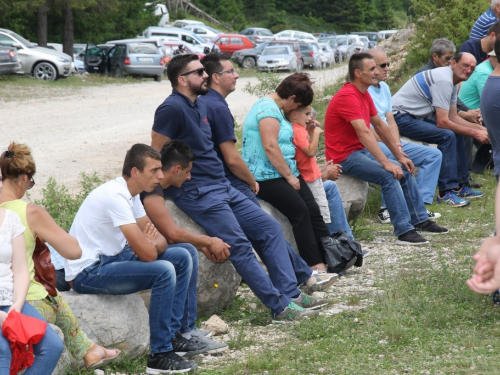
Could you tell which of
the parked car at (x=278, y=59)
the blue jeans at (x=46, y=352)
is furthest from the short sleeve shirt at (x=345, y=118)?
the parked car at (x=278, y=59)

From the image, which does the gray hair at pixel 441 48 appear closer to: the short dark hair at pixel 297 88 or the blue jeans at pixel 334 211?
the blue jeans at pixel 334 211

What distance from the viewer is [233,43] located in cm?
4281

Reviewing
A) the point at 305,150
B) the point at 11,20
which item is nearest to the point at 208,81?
the point at 305,150

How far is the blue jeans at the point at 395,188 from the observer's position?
8320 millimetres

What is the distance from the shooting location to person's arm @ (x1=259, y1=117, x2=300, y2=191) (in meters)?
7.01

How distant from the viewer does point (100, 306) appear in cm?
510

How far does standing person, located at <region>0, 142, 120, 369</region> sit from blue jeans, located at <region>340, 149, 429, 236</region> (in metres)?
4.30

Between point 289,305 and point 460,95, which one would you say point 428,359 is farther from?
point 460,95

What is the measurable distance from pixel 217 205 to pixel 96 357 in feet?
5.49

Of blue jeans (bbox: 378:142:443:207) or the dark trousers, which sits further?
blue jeans (bbox: 378:142:443:207)

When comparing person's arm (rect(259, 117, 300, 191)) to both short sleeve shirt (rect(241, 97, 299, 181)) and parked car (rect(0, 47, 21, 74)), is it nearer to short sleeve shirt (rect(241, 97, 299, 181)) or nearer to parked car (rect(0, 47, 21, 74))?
short sleeve shirt (rect(241, 97, 299, 181))

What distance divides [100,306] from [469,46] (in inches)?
313

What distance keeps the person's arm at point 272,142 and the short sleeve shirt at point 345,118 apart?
1456mm

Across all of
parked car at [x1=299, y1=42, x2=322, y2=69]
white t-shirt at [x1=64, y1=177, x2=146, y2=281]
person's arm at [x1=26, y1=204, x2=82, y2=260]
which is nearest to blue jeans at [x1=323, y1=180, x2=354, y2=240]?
white t-shirt at [x1=64, y1=177, x2=146, y2=281]
